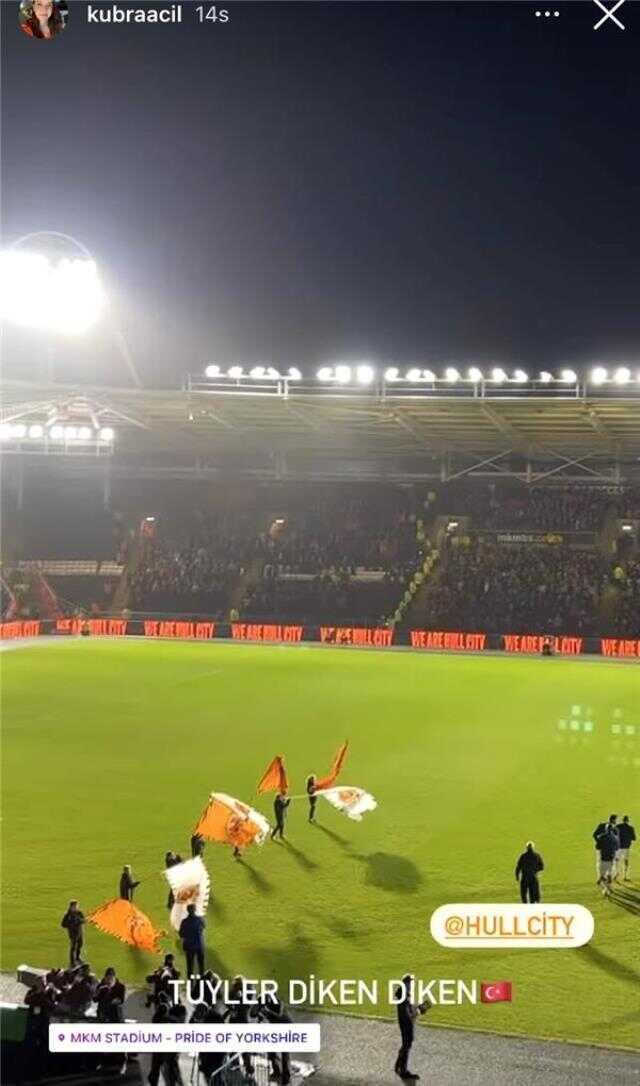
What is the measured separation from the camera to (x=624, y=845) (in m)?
14.9

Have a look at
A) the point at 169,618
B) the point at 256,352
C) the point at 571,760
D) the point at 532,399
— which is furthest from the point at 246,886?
the point at 256,352

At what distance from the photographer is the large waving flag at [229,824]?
15.9 metres

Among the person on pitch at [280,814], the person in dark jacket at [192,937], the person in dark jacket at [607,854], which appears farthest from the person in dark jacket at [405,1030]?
the person on pitch at [280,814]

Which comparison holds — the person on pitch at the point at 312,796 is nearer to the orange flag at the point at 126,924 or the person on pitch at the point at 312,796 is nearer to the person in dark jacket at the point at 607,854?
the person in dark jacket at the point at 607,854

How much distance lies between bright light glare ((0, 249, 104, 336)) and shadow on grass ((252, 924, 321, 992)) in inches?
903

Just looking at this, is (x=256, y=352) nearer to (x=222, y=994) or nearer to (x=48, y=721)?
(x=48, y=721)

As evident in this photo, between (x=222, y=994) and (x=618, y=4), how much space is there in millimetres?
11885

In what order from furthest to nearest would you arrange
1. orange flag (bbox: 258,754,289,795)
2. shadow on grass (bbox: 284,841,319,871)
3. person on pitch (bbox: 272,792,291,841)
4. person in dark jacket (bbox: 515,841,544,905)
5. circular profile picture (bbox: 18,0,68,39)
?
orange flag (bbox: 258,754,289,795)
person on pitch (bbox: 272,792,291,841)
shadow on grass (bbox: 284,841,319,871)
person in dark jacket (bbox: 515,841,544,905)
circular profile picture (bbox: 18,0,68,39)

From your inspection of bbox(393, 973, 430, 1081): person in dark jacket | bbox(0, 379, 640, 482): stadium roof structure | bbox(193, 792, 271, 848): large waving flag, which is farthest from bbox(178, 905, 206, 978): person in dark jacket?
bbox(0, 379, 640, 482): stadium roof structure

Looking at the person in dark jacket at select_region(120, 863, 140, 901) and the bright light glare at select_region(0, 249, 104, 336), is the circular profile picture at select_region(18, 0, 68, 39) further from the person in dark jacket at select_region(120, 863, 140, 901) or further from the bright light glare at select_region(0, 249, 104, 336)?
the bright light glare at select_region(0, 249, 104, 336)

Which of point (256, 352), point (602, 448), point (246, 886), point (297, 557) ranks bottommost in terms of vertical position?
point (246, 886)

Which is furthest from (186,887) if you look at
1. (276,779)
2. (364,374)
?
(364,374)

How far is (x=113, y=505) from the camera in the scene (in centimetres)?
6162

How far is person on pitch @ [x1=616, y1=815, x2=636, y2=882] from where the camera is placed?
14805 millimetres
